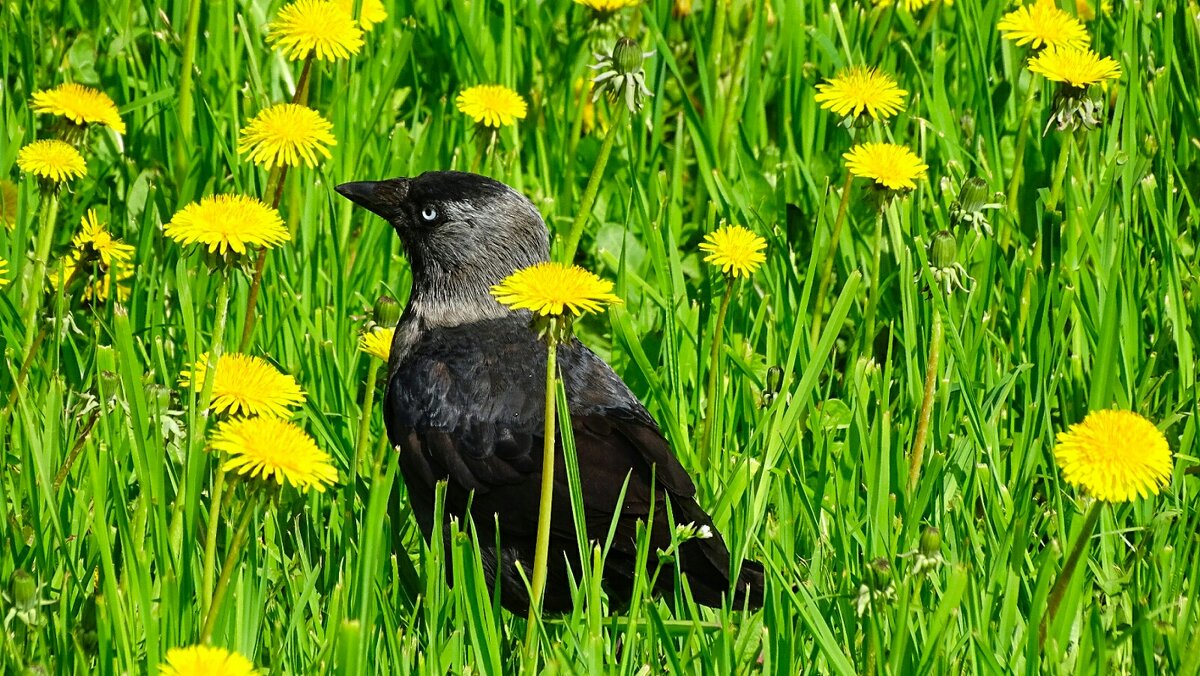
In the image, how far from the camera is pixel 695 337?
439 centimetres

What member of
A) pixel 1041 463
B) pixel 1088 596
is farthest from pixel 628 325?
pixel 1088 596

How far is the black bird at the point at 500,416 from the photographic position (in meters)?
3.48

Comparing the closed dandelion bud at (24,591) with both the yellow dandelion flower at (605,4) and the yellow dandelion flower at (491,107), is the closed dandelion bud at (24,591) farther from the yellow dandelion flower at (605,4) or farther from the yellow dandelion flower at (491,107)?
the yellow dandelion flower at (605,4)

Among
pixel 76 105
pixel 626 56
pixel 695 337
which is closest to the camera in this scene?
pixel 626 56

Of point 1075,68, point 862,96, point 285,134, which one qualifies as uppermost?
point 1075,68

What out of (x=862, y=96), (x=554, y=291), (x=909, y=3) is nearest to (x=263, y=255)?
(x=554, y=291)

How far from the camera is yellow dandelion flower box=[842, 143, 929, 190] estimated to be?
11.6 feet

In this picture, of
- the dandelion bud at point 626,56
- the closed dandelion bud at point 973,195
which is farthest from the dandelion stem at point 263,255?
the closed dandelion bud at point 973,195

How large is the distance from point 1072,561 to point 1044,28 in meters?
1.95

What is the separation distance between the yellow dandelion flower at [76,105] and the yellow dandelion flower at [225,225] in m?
0.85

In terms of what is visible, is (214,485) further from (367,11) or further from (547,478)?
(367,11)

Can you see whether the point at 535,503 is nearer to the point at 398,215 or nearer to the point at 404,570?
the point at 404,570

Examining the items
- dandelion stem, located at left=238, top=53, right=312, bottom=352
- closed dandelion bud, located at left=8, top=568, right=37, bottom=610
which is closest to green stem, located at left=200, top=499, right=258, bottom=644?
closed dandelion bud, located at left=8, top=568, right=37, bottom=610

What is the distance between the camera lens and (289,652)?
3.01 meters
